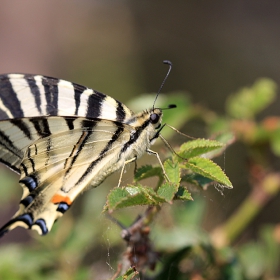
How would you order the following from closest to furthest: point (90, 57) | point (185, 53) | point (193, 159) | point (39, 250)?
point (193, 159) → point (39, 250) → point (185, 53) → point (90, 57)

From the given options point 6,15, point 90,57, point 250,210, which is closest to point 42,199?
point 250,210

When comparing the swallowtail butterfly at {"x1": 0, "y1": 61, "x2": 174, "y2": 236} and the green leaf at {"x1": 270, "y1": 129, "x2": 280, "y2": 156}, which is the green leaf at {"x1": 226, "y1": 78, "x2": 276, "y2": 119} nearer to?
the green leaf at {"x1": 270, "y1": 129, "x2": 280, "y2": 156}

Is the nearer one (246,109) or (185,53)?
(246,109)

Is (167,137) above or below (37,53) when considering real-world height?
above

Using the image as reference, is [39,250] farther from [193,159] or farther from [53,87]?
[193,159]

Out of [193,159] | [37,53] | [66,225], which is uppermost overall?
[193,159]

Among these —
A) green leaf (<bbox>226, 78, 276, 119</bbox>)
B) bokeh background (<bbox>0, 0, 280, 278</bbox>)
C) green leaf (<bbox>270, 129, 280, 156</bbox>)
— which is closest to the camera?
green leaf (<bbox>270, 129, 280, 156</bbox>)

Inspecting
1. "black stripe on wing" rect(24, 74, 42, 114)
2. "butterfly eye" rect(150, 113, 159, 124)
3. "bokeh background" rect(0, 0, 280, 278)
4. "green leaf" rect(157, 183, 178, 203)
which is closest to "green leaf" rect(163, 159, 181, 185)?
"green leaf" rect(157, 183, 178, 203)
